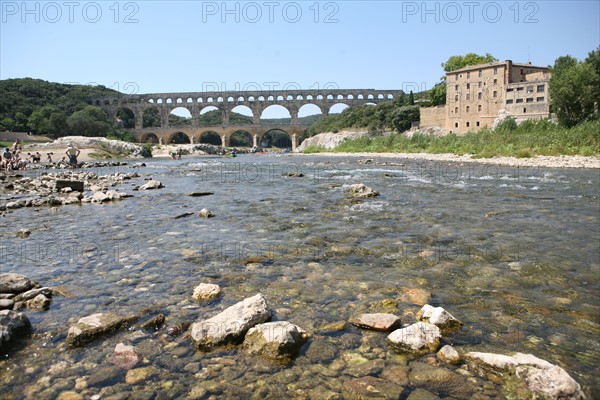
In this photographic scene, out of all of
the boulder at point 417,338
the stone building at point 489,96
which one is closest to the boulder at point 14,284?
the boulder at point 417,338

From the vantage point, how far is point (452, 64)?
65688mm

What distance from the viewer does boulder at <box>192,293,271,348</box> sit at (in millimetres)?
2867

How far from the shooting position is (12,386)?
7.76ft

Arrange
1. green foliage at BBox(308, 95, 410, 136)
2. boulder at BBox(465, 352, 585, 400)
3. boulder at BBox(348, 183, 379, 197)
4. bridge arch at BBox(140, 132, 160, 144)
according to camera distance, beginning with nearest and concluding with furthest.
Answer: boulder at BBox(465, 352, 585, 400) < boulder at BBox(348, 183, 379, 197) < green foliage at BBox(308, 95, 410, 136) < bridge arch at BBox(140, 132, 160, 144)

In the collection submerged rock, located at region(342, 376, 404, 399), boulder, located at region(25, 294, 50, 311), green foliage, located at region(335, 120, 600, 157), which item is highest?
green foliage, located at region(335, 120, 600, 157)

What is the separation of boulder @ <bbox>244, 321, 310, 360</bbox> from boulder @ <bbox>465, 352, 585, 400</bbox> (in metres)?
1.17

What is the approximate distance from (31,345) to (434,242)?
4.90m

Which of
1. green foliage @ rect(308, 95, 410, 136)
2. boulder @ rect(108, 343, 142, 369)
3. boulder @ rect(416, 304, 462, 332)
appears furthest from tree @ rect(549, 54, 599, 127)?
boulder @ rect(108, 343, 142, 369)

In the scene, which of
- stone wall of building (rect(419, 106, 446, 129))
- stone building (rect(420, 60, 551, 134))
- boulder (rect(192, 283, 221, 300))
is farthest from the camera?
stone wall of building (rect(419, 106, 446, 129))

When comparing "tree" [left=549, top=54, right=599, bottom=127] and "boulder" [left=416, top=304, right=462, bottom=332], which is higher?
"tree" [left=549, top=54, right=599, bottom=127]

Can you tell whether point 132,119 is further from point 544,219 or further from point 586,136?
point 544,219

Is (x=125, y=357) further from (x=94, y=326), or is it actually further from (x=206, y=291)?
(x=206, y=291)

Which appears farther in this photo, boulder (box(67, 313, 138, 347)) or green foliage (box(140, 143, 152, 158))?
green foliage (box(140, 143, 152, 158))

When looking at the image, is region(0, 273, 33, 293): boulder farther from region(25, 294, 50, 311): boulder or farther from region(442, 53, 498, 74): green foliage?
region(442, 53, 498, 74): green foliage
